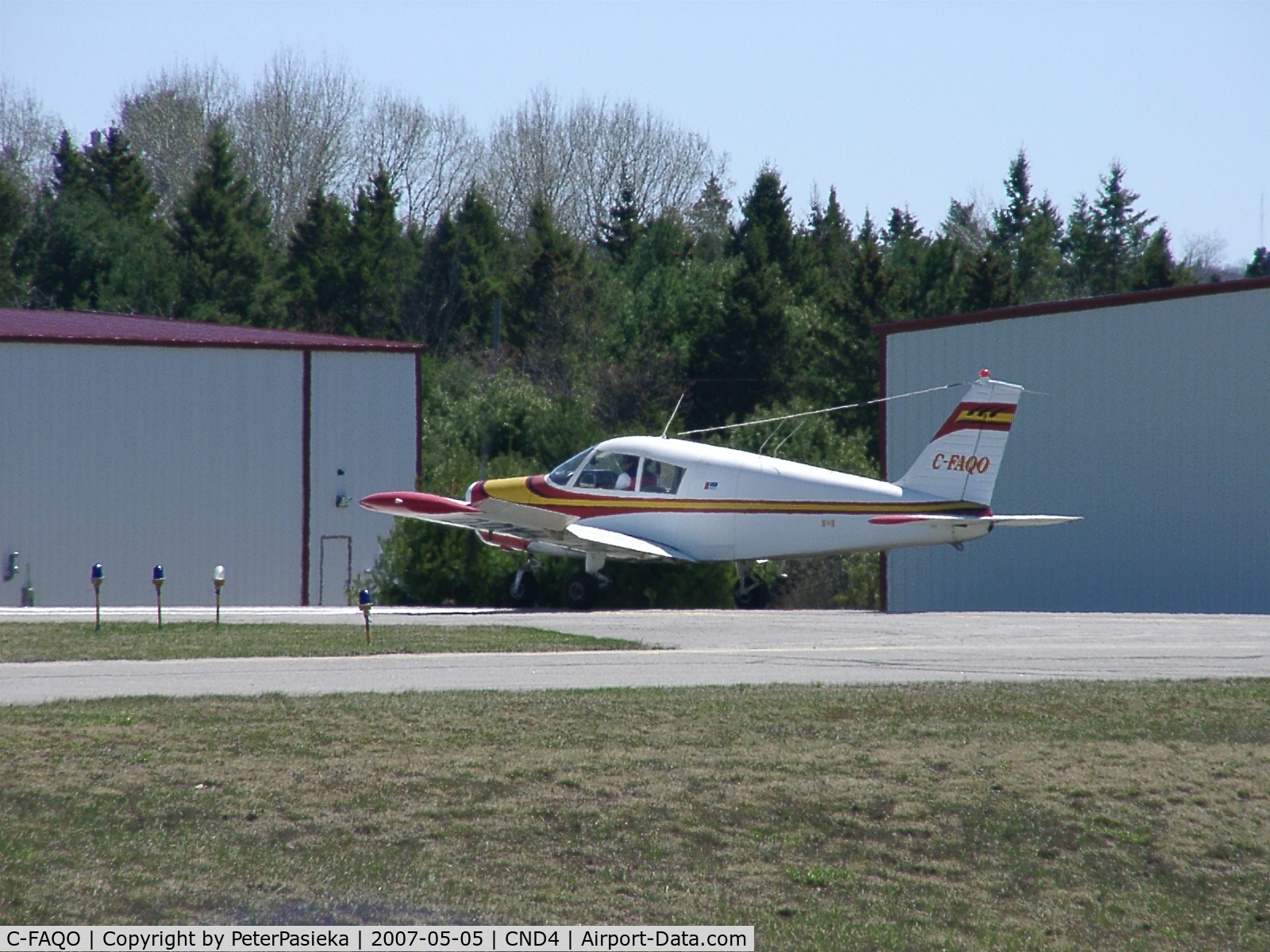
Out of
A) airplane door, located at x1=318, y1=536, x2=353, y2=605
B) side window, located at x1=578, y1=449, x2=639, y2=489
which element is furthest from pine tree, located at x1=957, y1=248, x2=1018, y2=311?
side window, located at x1=578, y1=449, x2=639, y2=489

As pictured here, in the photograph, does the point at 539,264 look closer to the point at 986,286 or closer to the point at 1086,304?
the point at 986,286

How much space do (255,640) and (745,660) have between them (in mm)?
5263

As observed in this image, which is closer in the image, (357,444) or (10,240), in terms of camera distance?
(357,444)

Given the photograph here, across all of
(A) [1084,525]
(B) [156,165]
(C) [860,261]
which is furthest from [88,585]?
(B) [156,165]

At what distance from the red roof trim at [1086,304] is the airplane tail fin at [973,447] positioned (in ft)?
11.3

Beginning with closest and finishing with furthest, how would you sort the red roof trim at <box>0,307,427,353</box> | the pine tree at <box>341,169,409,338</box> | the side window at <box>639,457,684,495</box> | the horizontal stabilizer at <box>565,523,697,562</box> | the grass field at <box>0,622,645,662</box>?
the grass field at <box>0,622,645,662</box> < the horizontal stabilizer at <box>565,523,697,562</box> < the side window at <box>639,457,684,495</box> < the red roof trim at <box>0,307,427,353</box> < the pine tree at <box>341,169,409,338</box>

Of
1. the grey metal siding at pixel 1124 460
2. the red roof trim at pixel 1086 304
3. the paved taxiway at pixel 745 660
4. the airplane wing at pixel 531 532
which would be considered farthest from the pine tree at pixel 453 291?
the paved taxiway at pixel 745 660

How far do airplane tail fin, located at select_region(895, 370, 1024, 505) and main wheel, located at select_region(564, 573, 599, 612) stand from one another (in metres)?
5.51

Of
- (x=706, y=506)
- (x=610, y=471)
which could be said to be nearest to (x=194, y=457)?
(x=610, y=471)

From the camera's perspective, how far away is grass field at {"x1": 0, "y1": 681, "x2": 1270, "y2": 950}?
7203mm

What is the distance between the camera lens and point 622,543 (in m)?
23.5

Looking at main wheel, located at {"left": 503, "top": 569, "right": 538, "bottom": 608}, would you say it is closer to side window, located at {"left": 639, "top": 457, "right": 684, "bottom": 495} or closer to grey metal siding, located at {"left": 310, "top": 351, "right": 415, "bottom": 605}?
side window, located at {"left": 639, "top": 457, "right": 684, "bottom": 495}

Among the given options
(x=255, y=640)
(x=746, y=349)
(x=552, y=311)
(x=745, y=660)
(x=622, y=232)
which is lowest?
(x=745, y=660)

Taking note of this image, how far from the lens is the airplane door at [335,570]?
3312cm
